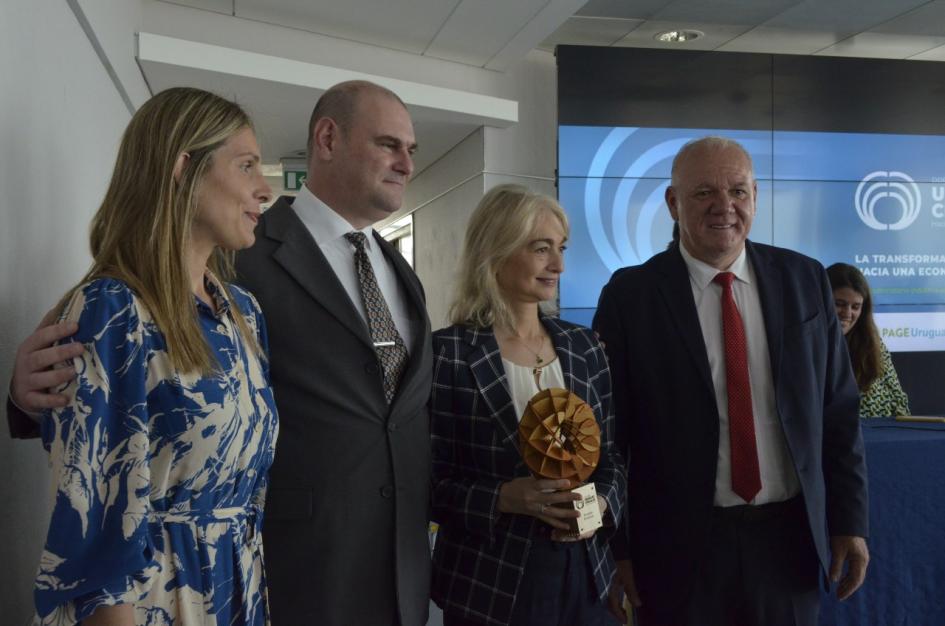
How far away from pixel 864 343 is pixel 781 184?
10.6ft

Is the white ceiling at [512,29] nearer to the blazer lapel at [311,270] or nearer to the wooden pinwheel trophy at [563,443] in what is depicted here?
the blazer lapel at [311,270]

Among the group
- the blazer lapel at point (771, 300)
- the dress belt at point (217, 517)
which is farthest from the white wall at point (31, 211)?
the blazer lapel at point (771, 300)

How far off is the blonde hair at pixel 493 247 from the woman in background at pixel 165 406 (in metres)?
0.72

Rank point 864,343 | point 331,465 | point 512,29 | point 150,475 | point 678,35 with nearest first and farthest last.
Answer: point 150,475 < point 331,465 < point 864,343 < point 512,29 < point 678,35

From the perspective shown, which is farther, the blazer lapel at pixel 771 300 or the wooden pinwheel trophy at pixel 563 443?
the blazer lapel at pixel 771 300

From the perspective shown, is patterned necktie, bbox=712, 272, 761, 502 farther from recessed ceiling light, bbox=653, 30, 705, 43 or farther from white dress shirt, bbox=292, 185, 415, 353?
recessed ceiling light, bbox=653, 30, 705, 43

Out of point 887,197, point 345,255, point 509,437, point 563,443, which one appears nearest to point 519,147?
point 887,197

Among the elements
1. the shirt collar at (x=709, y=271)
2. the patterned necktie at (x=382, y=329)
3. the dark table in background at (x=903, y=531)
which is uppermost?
the shirt collar at (x=709, y=271)

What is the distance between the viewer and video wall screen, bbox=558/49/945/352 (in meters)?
7.17

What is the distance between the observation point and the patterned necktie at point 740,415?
214cm

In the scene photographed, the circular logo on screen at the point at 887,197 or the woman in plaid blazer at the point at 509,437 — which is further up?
the circular logo on screen at the point at 887,197

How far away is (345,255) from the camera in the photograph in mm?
2047

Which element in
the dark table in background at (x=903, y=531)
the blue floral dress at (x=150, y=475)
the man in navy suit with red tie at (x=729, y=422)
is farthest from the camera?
the dark table in background at (x=903, y=531)

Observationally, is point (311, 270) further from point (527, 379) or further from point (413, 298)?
point (527, 379)
